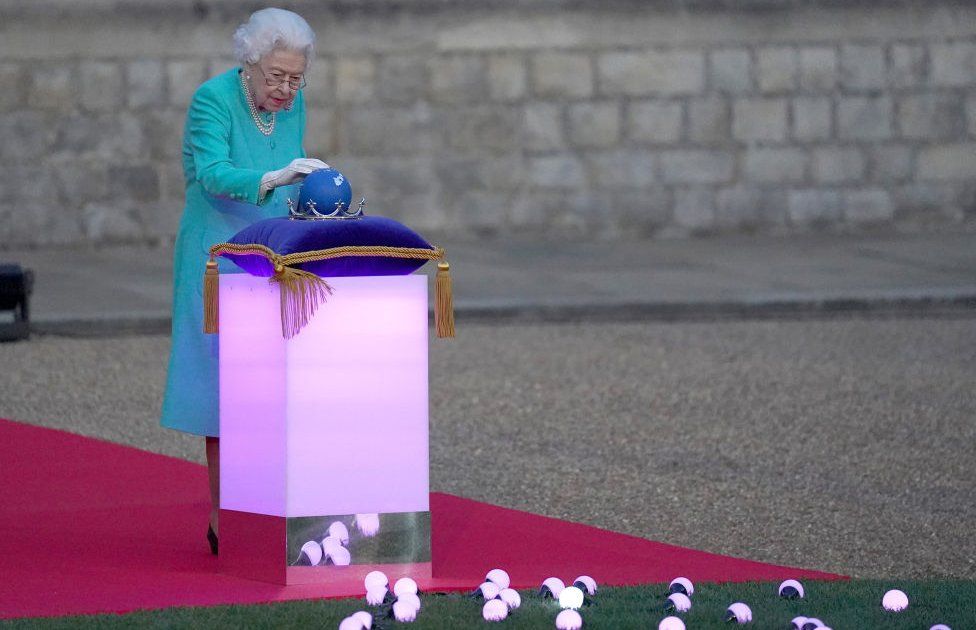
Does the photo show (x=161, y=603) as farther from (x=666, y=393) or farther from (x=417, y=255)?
(x=666, y=393)

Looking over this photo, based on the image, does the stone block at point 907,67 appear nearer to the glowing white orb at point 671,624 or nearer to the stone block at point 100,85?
the stone block at point 100,85

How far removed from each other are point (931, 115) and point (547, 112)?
3051 mm

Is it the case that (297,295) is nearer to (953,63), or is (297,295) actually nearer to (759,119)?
(759,119)

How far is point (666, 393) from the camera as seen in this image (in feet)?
25.0

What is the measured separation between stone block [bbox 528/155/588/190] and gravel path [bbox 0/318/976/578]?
366cm

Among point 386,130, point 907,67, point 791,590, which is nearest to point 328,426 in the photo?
point 791,590

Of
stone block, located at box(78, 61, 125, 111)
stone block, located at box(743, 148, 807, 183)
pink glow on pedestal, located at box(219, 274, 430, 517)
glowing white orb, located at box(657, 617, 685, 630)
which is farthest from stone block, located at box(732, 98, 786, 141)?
glowing white orb, located at box(657, 617, 685, 630)

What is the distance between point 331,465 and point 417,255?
57 centimetres

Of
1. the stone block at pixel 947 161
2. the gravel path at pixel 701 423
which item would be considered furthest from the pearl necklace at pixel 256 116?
the stone block at pixel 947 161

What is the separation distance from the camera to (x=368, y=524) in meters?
4.37

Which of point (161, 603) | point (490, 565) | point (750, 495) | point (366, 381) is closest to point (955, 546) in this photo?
point (750, 495)

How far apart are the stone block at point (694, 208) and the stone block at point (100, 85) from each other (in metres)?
4.36

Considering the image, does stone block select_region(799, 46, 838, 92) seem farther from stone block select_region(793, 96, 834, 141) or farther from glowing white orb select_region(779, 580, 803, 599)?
glowing white orb select_region(779, 580, 803, 599)

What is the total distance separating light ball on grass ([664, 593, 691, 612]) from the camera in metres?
4.01
